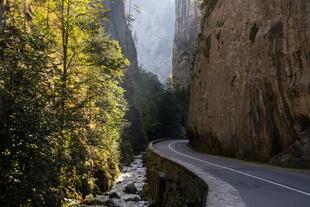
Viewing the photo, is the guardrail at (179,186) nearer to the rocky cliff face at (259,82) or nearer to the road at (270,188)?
the road at (270,188)

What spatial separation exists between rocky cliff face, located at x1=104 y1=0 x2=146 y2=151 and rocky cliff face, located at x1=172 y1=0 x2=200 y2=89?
9.63 m

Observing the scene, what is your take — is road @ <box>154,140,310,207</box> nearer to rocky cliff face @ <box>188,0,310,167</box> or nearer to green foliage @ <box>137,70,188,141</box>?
rocky cliff face @ <box>188,0,310,167</box>

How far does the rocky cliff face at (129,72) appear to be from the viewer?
6722cm

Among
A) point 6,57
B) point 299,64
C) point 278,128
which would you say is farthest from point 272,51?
point 6,57

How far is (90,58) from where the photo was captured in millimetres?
21016

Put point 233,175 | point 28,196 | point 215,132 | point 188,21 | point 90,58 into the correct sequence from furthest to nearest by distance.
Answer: point 188,21 → point 215,132 → point 90,58 → point 233,175 → point 28,196

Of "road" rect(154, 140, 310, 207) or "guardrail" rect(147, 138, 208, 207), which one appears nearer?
"road" rect(154, 140, 310, 207)

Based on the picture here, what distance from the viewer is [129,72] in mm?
76500

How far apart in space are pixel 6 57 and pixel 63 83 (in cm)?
423

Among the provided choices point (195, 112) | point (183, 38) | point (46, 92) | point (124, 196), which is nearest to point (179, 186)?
point (46, 92)

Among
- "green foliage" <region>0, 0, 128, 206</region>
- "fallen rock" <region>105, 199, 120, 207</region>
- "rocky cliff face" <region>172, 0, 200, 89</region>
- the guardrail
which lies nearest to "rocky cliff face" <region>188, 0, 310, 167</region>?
the guardrail

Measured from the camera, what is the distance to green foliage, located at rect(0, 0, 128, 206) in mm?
13688

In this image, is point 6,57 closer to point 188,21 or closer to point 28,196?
point 28,196

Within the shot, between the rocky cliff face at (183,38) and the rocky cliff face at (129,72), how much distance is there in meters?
9.63
